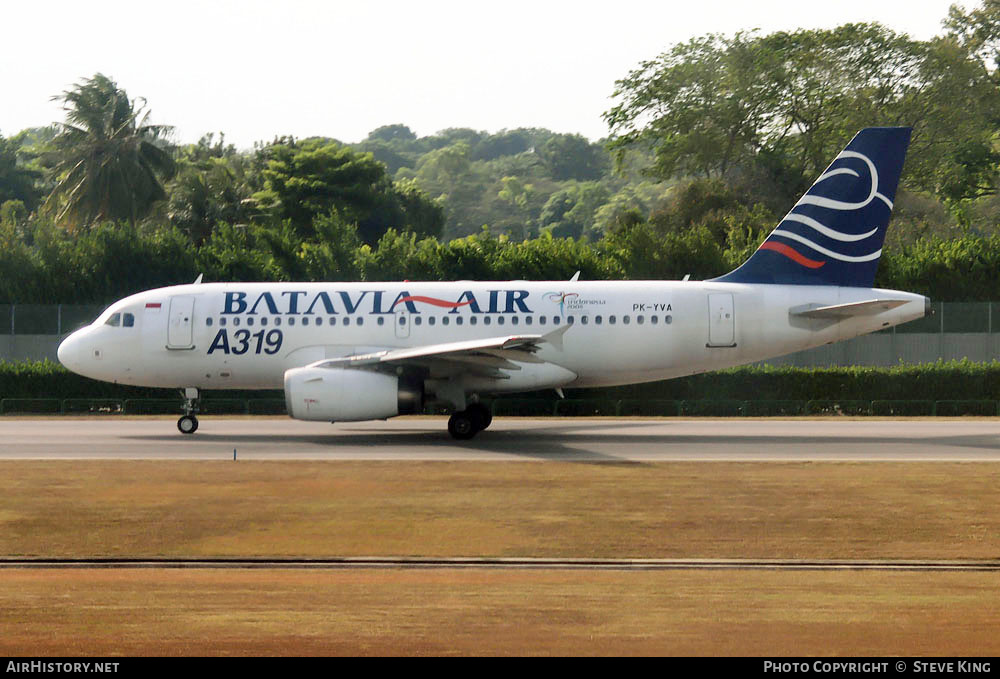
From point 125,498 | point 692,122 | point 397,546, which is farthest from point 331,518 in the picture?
point 692,122

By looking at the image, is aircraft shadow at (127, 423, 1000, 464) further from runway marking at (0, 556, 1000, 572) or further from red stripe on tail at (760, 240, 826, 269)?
runway marking at (0, 556, 1000, 572)

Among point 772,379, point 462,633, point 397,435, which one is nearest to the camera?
point 462,633


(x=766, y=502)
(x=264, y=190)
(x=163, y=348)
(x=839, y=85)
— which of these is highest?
(x=839, y=85)

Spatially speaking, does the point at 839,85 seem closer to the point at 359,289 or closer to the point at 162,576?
the point at 359,289

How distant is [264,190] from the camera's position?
89.0m

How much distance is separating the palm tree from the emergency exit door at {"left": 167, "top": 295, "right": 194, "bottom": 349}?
52.0 meters

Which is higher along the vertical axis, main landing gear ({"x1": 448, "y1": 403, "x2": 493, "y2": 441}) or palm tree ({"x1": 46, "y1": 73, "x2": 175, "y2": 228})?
palm tree ({"x1": 46, "y1": 73, "x2": 175, "y2": 228})

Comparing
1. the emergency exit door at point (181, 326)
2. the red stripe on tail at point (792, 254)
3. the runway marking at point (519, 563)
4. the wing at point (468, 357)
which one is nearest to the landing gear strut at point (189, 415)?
the emergency exit door at point (181, 326)

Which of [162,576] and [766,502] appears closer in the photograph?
[162,576]

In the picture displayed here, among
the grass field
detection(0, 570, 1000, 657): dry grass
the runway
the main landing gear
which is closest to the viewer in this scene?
detection(0, 570, 1000, 657): dry grass

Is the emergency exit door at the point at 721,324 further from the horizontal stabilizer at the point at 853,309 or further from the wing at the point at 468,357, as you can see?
the wing at the point at 468,357

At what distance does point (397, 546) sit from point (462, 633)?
530 cm

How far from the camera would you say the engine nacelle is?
30.9 metres

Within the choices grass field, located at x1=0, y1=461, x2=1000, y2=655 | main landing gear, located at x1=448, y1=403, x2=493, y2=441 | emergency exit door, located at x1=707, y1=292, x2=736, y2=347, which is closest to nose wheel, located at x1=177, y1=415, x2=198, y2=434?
main landing gear, located at x1=448, y1=403, x2=493, y2=441
